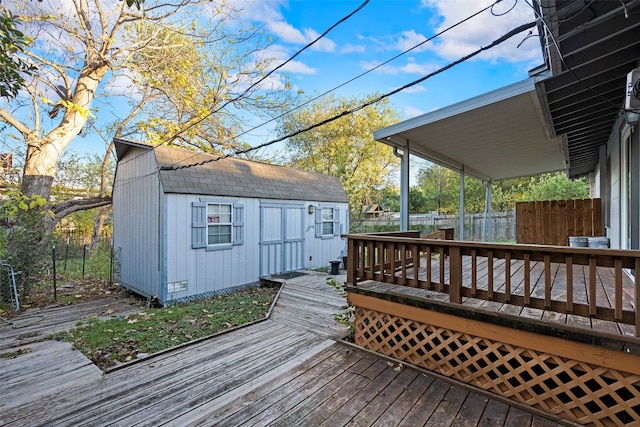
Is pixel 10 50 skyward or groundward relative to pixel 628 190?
skyward

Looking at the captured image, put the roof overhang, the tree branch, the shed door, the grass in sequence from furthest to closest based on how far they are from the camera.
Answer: the tree branch
the shed door
the grass
the roof overhang

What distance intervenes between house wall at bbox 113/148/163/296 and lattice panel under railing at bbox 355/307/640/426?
4.99 metres

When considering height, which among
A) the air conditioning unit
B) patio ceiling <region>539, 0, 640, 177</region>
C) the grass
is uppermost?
patio ceiling <region>539, 0, 640, 177</region>

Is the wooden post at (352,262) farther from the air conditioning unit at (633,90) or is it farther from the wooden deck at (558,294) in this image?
the air conditioning unit at (633,90)

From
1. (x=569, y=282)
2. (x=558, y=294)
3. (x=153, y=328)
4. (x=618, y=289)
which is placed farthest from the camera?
(x=153, y=328)

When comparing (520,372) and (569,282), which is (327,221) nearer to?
(520,372)

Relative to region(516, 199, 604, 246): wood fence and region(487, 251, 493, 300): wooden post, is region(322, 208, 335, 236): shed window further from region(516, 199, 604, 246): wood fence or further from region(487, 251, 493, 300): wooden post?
region(487, 251, 493, 300): wooden post

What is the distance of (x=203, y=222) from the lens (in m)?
6.54

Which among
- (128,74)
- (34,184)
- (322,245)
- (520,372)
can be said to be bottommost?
(520,372)

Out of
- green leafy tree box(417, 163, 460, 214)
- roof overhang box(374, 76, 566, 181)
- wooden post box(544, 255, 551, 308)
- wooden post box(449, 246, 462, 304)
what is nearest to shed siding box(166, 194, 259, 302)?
roof overhang box(374, 76, 566, 181)

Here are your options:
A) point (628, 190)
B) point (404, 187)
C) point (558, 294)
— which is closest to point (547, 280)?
point (558, 294)

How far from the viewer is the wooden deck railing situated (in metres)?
2.12

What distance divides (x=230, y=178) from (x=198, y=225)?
150 cm

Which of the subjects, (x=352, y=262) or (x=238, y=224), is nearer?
(x=352, y=262)
